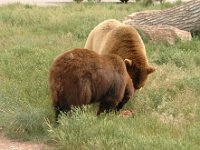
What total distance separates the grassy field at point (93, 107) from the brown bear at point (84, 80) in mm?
181

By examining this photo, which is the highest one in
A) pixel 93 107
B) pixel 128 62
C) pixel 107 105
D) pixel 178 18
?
pixel 128 62

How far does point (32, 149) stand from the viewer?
18.6 ft

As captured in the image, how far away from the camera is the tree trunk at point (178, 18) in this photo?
1274 cm

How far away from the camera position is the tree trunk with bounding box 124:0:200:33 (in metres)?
12.7

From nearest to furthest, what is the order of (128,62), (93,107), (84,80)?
(84,80)
(128,62)
(93,107)

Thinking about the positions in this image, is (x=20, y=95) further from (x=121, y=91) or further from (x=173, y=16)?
(x=173, y=16)

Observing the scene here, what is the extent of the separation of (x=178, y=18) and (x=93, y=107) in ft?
22.0

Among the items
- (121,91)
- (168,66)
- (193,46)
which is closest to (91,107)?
(121,91)

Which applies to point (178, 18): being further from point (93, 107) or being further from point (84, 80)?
point (84, 80)

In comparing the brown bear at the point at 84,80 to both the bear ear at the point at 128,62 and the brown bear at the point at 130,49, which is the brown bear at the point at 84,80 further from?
the brown bear at the point at 130,49

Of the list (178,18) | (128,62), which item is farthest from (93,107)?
(178,18)

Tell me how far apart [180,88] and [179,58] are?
2.08m

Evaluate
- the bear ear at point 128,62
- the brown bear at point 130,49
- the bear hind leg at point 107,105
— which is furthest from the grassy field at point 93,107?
the bear ear at point 128,62

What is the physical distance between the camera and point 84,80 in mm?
5840
